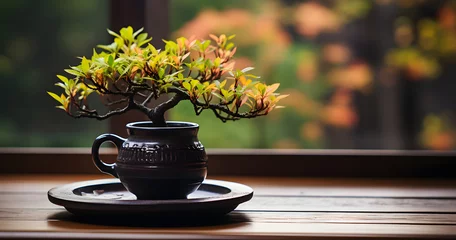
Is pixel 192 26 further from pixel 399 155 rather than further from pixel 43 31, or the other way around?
pixel 399 155

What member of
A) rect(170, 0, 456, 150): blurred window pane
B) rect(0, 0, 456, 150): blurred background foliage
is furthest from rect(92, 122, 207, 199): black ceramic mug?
rect(170, 0, 456, 150): blurred window pane

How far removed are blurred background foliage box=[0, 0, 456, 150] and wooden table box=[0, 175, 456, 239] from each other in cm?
185

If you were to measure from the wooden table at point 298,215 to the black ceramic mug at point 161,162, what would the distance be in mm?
81

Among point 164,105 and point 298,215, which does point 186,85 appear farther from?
point 298,215

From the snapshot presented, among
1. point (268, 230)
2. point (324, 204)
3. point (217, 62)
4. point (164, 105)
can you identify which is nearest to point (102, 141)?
point (164, 105)

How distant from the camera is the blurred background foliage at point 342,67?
3.39 m

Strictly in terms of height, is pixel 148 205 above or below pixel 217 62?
below

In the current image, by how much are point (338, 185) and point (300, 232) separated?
2.09ft

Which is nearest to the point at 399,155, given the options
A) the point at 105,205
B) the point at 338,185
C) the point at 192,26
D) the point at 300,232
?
the point at 338,185

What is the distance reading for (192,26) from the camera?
329 cm

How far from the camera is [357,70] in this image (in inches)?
140

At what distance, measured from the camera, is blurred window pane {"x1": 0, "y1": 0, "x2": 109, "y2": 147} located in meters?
2.91

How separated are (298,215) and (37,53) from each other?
7.41 ft

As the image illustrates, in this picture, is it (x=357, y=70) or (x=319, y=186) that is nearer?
(x=319, y=186)
